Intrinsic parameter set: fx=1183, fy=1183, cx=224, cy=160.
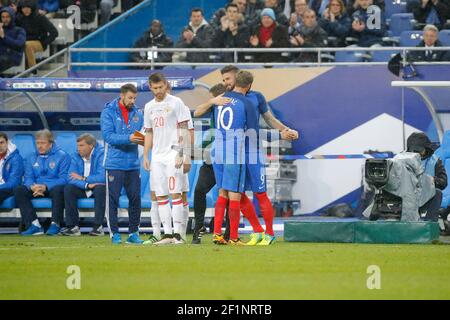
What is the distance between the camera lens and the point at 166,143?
50.3 ft

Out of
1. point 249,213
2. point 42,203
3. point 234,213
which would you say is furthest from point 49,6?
point 234,213

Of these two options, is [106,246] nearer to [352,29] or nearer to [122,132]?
[122,132]

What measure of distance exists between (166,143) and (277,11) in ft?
34.2

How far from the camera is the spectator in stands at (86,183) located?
61.5 feet

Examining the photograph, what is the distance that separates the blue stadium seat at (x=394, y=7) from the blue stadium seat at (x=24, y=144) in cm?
904

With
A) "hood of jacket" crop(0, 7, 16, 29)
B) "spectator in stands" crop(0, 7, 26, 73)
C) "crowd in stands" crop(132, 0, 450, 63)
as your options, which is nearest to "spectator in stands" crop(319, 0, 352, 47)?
"crowd in stands" crop(132, 0, 450, 63)

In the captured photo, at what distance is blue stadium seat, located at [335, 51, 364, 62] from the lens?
951 inches

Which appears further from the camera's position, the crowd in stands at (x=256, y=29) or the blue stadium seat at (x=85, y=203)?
the crowd in stands at (x=256, y=29)

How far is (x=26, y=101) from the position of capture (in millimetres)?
23297

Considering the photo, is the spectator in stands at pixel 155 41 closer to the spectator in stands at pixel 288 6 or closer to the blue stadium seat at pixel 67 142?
the spectator in stands at pixel 288 6

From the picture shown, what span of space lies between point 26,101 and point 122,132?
24.1 ft

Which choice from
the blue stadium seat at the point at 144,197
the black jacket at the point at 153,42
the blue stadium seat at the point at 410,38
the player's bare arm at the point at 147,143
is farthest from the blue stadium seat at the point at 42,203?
the blue stadium seat at the point at 410,38

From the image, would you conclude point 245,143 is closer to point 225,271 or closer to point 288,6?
point 225,271
